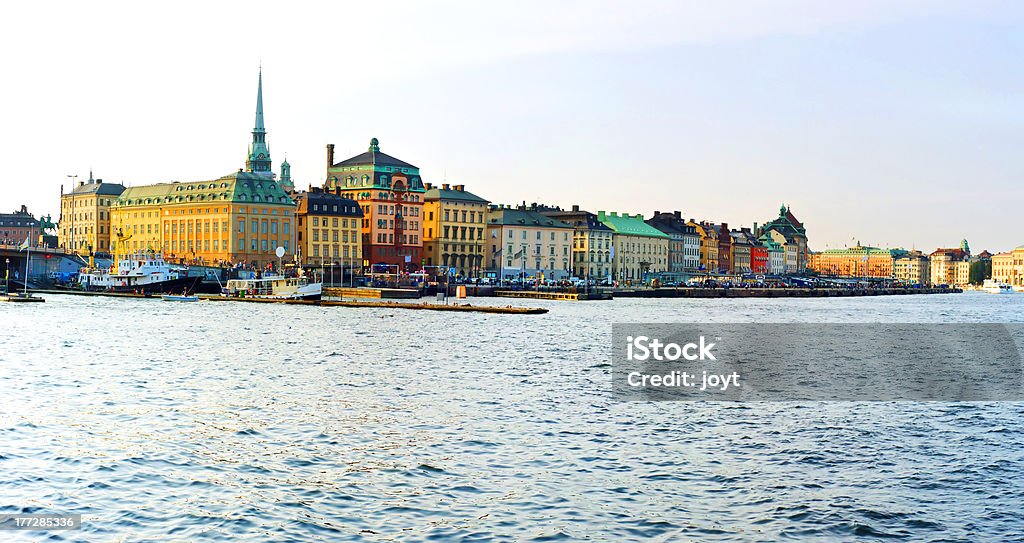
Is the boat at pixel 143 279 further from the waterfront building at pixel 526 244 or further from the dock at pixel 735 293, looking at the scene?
the waterfront building at pixel 526 244

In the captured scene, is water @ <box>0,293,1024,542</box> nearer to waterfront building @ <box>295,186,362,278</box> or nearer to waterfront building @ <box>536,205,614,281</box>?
waterfront building @ <box>295,186,362,278</box>

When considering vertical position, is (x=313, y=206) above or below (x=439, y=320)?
above

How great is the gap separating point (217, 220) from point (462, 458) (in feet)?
424

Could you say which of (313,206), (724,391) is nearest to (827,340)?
(724,391)

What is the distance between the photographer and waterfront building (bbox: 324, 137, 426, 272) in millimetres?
158000

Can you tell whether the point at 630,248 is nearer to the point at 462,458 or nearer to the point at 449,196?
the point at 449,196

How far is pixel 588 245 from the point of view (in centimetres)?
18025

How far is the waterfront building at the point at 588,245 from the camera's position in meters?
180

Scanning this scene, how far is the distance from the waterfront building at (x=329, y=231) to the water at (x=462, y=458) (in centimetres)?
10812

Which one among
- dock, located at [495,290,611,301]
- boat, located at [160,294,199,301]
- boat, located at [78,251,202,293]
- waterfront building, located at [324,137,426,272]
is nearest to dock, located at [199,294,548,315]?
boat, located at [160,294,199,301]

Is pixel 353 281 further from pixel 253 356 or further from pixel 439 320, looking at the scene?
pixel 253 356

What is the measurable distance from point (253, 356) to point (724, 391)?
1988 cm

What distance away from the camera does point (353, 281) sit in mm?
139625
